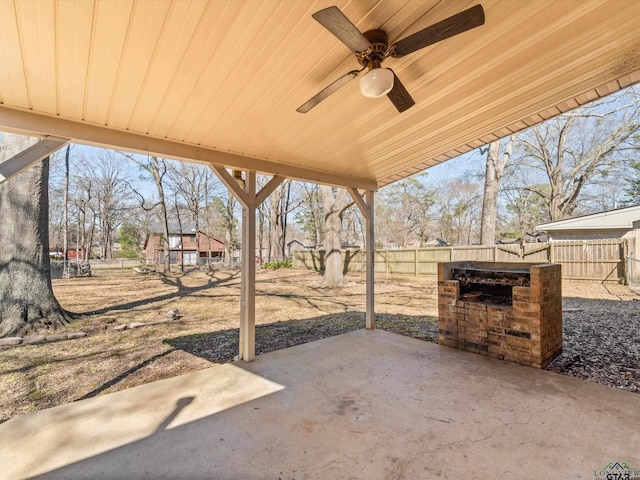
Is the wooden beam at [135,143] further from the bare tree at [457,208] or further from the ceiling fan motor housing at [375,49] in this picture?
the bare tree at [457,208]

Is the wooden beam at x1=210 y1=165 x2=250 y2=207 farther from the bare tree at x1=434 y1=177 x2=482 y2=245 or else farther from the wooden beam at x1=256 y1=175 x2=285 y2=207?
the bare tree at x1=434 y1=177 x2=482 y2=245

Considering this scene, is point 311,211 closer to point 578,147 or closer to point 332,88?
point 578,147

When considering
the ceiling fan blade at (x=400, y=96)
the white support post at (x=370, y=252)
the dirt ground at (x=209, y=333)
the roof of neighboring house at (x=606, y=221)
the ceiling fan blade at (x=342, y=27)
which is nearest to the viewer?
Answer: the ceiling fan blade at (x=342, y=27)

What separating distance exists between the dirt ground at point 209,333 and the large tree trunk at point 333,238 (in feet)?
3.80

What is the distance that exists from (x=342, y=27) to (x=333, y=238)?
8845 millimetres

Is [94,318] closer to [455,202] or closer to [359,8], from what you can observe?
[359,8]

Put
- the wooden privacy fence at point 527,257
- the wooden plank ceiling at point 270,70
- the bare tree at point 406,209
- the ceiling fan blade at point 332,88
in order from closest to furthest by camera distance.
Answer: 1. the wooden plank ceiling at point 270,70
2. the ceiling fan blade at point 332,88
3. the wooden privacy fence at point 527,257
4. the bare tree at point 406,209

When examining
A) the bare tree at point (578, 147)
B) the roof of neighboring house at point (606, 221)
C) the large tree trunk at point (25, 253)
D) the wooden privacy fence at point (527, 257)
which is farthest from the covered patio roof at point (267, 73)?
the bare tree at point (578, 147)

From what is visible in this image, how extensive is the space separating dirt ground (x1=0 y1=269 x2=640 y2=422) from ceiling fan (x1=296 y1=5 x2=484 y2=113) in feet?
11.0

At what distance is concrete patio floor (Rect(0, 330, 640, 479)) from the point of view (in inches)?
69.9

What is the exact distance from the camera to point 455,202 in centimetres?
2211

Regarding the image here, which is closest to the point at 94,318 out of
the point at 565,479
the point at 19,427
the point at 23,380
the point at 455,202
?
the point at 23,380

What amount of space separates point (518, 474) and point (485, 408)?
0.72 m

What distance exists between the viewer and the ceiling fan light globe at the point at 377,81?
1760mm
